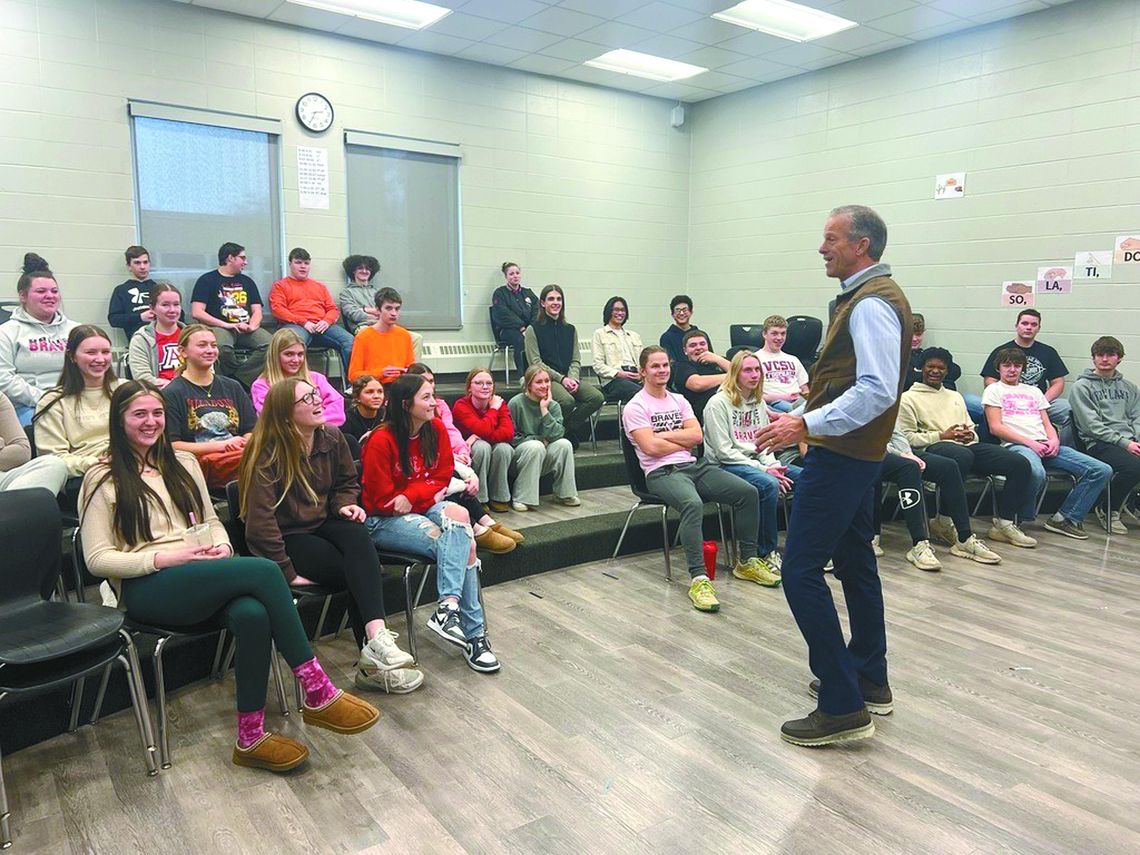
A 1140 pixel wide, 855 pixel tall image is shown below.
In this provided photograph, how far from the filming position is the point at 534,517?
4727 millimetres

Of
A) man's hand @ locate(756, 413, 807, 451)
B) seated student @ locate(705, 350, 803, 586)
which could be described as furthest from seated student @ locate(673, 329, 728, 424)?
man's hand @ locate(756, 413, 807, 451)

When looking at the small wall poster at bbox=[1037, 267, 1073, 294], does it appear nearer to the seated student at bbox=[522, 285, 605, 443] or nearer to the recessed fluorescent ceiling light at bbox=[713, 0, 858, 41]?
the recessed fluorescent ceiling light at bbox=[713, 0, 858, 41]

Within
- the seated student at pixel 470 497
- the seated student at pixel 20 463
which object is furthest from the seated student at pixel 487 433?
the seated student at pixel 20 463

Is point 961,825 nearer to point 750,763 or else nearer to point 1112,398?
point 750,763

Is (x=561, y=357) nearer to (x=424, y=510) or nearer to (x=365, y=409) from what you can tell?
(x=365, y=409)

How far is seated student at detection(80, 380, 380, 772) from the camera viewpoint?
2.30m

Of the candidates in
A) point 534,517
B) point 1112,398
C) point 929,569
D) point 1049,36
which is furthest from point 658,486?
point 1049,36

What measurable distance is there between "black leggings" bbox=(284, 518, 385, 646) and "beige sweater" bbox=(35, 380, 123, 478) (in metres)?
1.04

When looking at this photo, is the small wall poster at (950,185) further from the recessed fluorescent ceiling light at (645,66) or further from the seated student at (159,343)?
the seated student at (159,343)

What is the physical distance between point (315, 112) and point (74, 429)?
3.77 meters

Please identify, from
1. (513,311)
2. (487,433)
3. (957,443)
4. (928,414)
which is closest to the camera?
(487,433)

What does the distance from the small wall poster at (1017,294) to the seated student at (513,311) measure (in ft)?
12.3

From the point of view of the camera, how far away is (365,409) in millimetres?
4066

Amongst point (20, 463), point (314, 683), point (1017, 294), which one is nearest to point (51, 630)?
point (314, 683)
